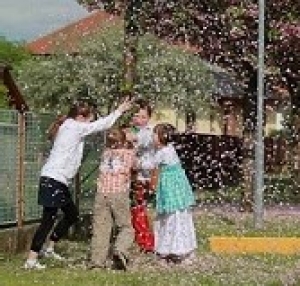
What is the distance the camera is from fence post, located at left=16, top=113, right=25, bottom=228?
14.7 m

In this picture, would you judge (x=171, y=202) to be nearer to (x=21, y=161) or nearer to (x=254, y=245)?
(x=21, y=161)

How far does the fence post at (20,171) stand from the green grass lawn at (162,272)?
0.58 meters

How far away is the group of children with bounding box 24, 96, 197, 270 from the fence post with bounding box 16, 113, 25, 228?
2.82 ft

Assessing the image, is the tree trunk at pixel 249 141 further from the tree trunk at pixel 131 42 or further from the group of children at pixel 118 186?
the group of children at pixel 118 186

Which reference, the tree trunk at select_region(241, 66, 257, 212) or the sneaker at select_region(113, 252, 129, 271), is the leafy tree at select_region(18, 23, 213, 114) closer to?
the tree trunk at select_region(241, 66, 257, 212)

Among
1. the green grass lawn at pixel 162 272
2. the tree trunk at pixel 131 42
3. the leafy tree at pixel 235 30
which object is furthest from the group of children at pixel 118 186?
the leafy tree at pixel 235 30

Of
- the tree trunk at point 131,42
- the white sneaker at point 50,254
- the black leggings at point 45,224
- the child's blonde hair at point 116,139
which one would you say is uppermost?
the tree trunk at point 131,42

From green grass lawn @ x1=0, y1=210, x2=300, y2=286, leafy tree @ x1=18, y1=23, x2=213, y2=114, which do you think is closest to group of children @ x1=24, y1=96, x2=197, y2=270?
green grass lawn @ x1=0, y1=210, x2=300, y2=286

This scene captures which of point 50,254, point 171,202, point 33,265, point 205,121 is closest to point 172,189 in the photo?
point 171,202

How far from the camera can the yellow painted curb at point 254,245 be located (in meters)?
15.4

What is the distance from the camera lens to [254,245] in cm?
1573

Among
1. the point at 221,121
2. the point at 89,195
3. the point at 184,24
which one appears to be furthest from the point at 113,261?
the point at 221,121

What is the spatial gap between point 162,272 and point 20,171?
111 inches

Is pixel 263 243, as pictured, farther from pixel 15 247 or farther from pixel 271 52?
pixel 271 52
